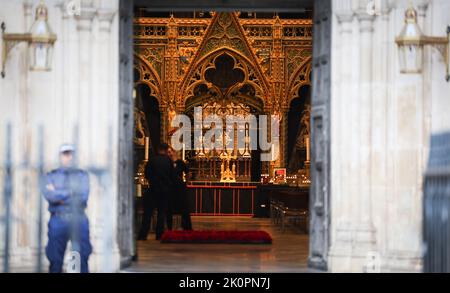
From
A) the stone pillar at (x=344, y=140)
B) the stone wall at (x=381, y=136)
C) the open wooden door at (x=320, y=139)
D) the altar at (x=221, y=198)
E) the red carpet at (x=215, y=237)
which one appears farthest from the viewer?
the altar at (x=221, y=198)

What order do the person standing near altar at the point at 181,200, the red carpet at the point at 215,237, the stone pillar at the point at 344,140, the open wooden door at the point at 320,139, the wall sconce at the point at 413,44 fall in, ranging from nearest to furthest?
the wall sconce at the point at 413,44
the stone pillar at the point at 344,140
the open wooden door at the point at 320,139
the red carpet at the point at 215,237
the person standing near altar at the point at 181,200

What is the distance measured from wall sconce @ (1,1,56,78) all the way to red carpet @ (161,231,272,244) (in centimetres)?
739

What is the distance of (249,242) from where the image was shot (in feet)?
73.1

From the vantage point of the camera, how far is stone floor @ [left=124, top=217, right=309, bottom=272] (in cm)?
1672

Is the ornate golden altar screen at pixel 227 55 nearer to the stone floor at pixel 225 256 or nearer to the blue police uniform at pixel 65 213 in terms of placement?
the stone floor at pixel 225 256

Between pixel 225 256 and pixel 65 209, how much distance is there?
5.75 meters


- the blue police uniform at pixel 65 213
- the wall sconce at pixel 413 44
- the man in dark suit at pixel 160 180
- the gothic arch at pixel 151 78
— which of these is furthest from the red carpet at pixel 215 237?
the gothic arch at pixel 151 78

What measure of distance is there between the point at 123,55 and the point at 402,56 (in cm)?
404

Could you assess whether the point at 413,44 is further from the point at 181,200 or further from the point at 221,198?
the point at 221,198

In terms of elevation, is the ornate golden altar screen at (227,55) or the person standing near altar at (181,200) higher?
the ornate golden altar screen at (227,55)

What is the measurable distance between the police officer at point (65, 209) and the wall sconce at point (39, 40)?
6.65 feet

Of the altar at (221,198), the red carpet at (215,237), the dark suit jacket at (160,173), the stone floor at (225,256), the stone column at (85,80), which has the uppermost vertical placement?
the stone column at (85,80)

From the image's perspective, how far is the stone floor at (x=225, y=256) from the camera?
16719 mm

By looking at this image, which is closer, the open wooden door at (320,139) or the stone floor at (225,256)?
the open wooden door at (320,139)
